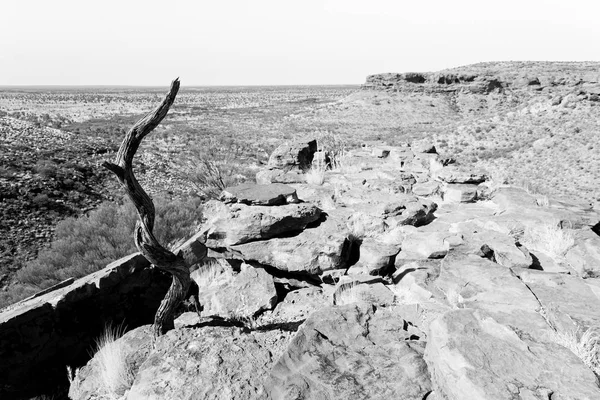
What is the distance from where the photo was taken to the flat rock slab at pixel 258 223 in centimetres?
601

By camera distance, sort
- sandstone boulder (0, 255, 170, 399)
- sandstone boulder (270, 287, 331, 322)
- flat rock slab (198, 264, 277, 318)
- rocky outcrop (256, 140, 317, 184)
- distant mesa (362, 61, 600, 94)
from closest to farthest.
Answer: sandstone boulder (0, 255, 170, 399) → sandstone boulder (270, 287, 331, 322) → flat rock slab (198, 264, 277, 318) → rocky outcrop (256, 140, 317, 184) → distant mesa (362, 61, 600, 94)

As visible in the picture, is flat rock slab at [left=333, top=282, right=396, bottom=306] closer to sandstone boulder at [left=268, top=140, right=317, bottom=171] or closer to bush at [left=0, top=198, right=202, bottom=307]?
bush at [left=0, top=198, right=202, bottom=307]

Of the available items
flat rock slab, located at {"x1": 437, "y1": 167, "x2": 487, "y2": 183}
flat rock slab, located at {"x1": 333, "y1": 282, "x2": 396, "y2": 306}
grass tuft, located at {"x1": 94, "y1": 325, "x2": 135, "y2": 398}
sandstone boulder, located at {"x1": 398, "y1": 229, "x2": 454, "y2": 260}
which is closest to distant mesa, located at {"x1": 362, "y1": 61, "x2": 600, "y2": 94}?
flat rock slab, located at {"x1": 437, "y1": 167, "x2": 487, "y2": 183}

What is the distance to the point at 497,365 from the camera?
268 cm

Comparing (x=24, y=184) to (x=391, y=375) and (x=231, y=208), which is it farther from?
(x=391, y=375)

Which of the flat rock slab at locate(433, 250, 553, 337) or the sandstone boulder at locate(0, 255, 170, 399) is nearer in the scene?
the flat rock slab at locate(433, 250, 553, 337)

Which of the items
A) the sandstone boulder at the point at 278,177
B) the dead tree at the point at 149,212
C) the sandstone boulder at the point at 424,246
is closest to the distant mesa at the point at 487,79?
the sandstone boulder at the point at 278,177

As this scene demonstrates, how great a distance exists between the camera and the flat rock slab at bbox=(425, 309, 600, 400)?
2.47 metres

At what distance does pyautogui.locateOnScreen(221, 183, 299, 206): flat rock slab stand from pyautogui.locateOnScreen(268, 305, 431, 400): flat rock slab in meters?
3.25

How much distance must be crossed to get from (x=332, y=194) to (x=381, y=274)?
111 inches

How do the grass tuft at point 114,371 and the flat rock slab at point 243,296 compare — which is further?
the flat rock slab at point 243,296

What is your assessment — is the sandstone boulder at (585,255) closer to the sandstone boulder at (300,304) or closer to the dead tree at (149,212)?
the sandstone boulder at (300,304)

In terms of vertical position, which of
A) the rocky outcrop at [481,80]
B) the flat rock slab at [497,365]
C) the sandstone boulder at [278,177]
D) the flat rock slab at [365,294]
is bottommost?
the flat rock slab at [365,294]

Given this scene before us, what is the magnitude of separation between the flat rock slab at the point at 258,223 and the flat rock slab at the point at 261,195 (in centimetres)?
25
